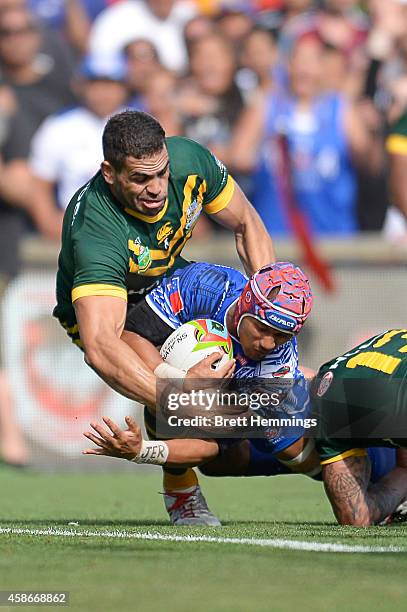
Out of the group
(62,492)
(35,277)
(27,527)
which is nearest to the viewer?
(27,527)

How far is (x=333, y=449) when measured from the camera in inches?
250

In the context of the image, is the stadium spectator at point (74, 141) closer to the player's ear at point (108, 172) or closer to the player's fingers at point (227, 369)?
the player's ear at point (108, 172)

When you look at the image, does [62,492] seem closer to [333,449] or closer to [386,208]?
[333,449]

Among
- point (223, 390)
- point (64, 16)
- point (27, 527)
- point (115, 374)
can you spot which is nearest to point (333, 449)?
point (223, 390)

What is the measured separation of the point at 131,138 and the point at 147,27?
21.3 feet

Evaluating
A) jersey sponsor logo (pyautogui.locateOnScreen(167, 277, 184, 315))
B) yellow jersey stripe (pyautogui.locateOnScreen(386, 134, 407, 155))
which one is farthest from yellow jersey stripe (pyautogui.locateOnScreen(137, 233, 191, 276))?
yellow jersey stripe (pyautogui.locateOnScreen(386, 134, 407, 155))

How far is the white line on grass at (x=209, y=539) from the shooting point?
5.07 m

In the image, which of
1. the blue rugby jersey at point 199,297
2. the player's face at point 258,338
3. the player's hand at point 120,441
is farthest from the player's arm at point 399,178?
the player's hand at point 120,441

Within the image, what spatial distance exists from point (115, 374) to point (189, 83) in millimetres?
6726

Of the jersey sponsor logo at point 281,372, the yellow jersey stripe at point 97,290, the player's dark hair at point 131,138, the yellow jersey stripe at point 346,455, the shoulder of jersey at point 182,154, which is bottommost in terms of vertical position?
the yellow jersey stripe at point 346,455

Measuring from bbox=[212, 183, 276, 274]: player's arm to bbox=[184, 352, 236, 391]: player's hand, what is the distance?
1.31 m

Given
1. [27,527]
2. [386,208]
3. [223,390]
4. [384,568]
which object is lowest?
[386,208]

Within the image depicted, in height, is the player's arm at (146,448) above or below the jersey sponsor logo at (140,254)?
below

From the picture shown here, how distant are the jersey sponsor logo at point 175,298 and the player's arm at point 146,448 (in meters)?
0.89
